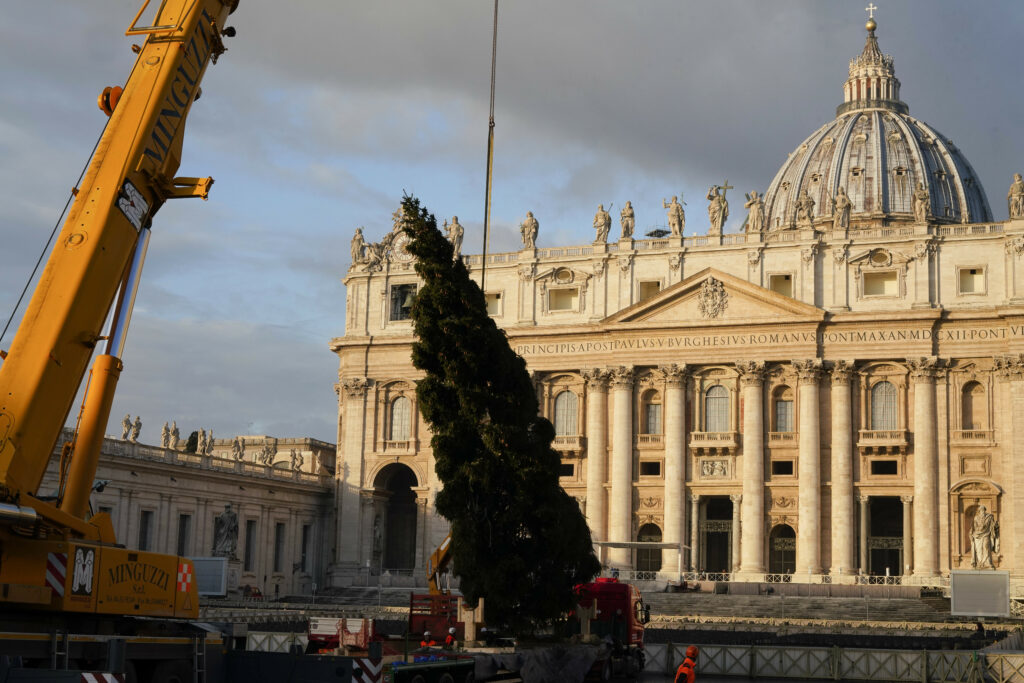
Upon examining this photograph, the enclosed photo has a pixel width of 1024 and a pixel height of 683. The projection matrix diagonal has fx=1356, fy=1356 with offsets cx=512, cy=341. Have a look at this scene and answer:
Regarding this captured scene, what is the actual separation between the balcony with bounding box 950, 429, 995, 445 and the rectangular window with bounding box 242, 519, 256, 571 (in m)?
37.1

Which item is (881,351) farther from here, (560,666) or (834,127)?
(834,127)

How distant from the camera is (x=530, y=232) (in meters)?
78.4

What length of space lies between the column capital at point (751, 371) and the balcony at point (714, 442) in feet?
9.50

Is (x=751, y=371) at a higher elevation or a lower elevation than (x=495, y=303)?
lower

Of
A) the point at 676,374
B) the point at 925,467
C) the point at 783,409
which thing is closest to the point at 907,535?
the point at 925,467

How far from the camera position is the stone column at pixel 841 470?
6850 cm

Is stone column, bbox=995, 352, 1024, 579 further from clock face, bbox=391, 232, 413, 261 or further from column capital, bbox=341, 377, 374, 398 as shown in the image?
column capital, bbox=341, 377, 374, 398

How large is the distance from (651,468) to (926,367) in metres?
15.5

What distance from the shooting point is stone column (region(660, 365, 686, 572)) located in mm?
71438

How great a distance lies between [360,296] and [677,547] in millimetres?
25571

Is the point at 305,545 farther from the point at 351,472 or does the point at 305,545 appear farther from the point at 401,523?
the point at 401,523

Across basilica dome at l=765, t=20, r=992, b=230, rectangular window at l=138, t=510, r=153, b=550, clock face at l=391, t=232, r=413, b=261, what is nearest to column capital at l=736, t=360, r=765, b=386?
clock face at l=391, t=232, r=413, b=261

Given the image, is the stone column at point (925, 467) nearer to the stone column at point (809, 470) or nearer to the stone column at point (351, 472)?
the stone column at point (809, 470)

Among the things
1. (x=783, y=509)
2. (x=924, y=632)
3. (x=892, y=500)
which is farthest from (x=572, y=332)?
(x=924, y=632)
